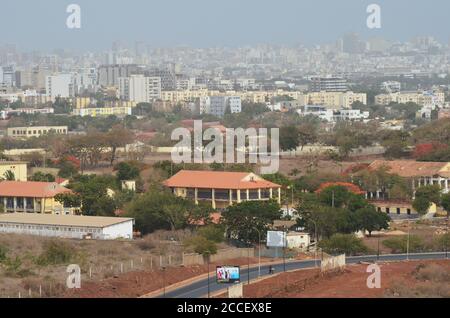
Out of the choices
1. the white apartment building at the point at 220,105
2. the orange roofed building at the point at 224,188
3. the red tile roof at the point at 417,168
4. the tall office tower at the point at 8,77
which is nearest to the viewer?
the orange roofed building at the point at 224,188

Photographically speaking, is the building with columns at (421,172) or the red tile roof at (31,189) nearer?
the red tile roof at (31,189)

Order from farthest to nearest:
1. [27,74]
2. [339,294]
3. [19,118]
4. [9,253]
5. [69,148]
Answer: [27,74]
[19,118]
[69,148]
[9,253]
[339,294]

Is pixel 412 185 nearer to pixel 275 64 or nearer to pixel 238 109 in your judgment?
pixel 238 109

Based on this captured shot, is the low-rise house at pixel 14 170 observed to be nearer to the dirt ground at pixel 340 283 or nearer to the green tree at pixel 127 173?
the green tree at pixel 127 173

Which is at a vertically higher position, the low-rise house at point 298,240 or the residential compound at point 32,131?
the low-rise house at point 298,240

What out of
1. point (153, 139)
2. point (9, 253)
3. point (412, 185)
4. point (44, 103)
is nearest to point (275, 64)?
point (44, 103)

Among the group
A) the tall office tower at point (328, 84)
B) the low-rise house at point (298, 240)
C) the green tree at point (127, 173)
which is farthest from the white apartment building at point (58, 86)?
the low-rise house at point (298, 240)
